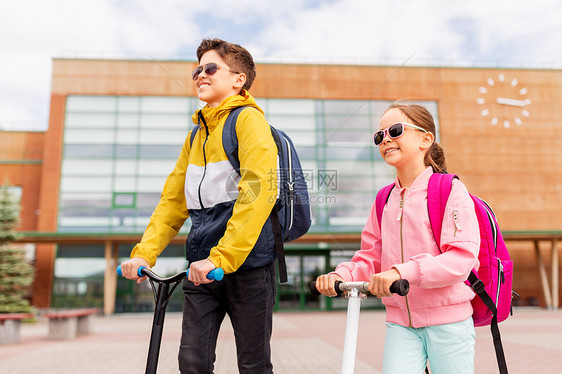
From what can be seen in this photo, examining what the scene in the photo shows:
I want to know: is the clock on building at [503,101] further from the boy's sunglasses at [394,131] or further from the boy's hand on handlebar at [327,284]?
the boy's hand on handlebar at [327,284]

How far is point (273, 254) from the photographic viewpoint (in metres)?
2.31

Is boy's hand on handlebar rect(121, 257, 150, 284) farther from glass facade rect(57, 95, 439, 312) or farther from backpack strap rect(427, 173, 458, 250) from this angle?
glass facade rect(57, 95, 439, 312)

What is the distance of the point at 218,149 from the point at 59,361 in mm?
6200

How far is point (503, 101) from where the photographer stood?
24.6 m

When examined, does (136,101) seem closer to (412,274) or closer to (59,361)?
(59,361)

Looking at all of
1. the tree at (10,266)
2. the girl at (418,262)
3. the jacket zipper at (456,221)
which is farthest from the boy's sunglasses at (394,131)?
the tree at (10,266)

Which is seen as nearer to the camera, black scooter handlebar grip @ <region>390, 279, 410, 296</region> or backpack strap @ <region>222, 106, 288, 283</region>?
black scooter handlebar grip @ <region>390, 279, 410, 296</region>

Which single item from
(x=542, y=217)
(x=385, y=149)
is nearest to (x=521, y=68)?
(x=542, y=217)

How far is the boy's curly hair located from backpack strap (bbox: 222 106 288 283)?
1.03 ft

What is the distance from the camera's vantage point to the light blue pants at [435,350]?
6.48 ft

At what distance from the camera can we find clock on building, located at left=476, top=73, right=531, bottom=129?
80.6ft

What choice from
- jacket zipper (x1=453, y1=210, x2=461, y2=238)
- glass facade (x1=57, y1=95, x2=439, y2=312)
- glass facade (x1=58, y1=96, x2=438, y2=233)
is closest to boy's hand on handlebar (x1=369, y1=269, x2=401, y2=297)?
jacket zipper (x1=453, y1=210, x2=461, y2=238)

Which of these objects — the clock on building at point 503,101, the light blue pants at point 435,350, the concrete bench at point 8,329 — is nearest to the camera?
the light blue pants at point 435,350

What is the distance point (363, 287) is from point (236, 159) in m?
0.91
